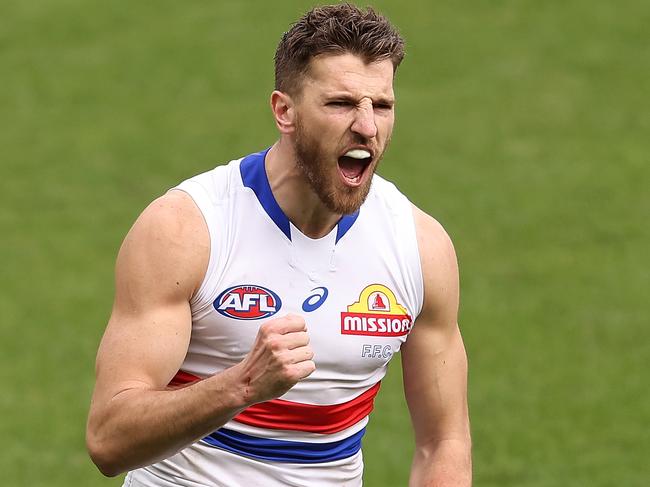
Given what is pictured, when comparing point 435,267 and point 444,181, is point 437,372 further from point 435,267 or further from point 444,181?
A: point 444,181

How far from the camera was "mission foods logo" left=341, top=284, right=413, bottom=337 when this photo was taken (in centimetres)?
708

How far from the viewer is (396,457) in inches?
566

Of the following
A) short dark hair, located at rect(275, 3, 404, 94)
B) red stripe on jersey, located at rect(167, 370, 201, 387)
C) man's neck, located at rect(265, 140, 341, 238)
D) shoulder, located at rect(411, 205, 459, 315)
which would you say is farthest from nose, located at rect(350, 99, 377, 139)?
red stripe on jersey, located at rect(167, 370, 201, 387)

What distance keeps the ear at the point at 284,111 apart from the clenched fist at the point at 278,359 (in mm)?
1145

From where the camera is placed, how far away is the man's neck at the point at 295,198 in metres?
7.03

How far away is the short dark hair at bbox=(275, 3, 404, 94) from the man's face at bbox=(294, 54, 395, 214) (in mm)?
39

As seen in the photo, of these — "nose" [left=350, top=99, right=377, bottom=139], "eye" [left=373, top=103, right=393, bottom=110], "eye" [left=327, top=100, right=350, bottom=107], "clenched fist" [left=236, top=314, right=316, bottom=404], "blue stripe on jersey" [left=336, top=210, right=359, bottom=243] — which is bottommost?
"clenched fist" [left=236, top=314, right=316, bottom=404]

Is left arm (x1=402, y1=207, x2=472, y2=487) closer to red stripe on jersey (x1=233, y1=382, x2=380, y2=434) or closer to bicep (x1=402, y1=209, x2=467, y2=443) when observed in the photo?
bicep (x1=402, y1=209, x2=467, y2=443)

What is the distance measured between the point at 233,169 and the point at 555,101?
54.4 ft

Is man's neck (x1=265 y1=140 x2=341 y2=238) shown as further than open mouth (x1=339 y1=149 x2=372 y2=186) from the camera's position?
Yes

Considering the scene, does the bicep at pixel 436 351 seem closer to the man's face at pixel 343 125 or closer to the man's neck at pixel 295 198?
the man's neck at pixel 295 198

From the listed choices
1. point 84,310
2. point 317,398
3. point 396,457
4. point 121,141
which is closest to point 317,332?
point 317,398

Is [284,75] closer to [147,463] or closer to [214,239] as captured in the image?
[214,239]

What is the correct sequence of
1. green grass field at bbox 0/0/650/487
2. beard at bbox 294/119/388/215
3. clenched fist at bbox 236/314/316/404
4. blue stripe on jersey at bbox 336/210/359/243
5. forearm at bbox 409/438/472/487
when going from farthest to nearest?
green grass field at bbox 0/0/650/487 < forearm at bbox 409/438/472/487 < blue stripe on jersey at bbox 336/210/359/243 < beard at bbox 294/119/388/215 < clenched fist at bbox 236/314/316/404
